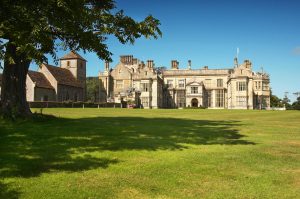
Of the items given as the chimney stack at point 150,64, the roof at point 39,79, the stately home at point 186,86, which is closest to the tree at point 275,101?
the stately home at point 186,86

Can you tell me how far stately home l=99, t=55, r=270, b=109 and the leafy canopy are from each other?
61.1 metres

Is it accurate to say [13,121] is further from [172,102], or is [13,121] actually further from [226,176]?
[172,102]

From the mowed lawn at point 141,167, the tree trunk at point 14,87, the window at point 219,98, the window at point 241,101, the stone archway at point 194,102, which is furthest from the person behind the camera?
the window at point 219,98

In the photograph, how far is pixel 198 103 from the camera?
84.4 metres

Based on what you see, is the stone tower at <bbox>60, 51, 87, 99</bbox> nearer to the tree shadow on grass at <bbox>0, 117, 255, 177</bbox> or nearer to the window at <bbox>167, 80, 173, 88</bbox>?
the window at <bbox>167, 80, 173, 88</bbox>

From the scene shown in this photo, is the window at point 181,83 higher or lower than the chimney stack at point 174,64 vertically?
lower

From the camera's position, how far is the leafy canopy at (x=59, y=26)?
12992 mm

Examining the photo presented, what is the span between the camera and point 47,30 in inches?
527

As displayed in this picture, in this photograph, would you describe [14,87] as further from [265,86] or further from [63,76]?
[265,86]

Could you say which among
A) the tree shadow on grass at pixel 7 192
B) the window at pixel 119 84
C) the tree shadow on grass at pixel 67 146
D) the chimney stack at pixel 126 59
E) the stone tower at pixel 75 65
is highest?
the chimney stack at pixel 126 59

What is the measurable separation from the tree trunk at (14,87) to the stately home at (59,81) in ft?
129

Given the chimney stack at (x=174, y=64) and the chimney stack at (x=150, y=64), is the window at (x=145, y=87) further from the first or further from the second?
the chimney stack at (x=174, y=64)

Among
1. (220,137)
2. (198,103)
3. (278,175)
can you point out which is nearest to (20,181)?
(278,175)

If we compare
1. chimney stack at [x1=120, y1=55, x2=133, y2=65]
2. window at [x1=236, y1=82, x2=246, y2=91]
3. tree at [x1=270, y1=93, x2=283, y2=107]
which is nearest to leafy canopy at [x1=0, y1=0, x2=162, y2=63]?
window at [x1=236, y1=82, x2=246, y2=91]
